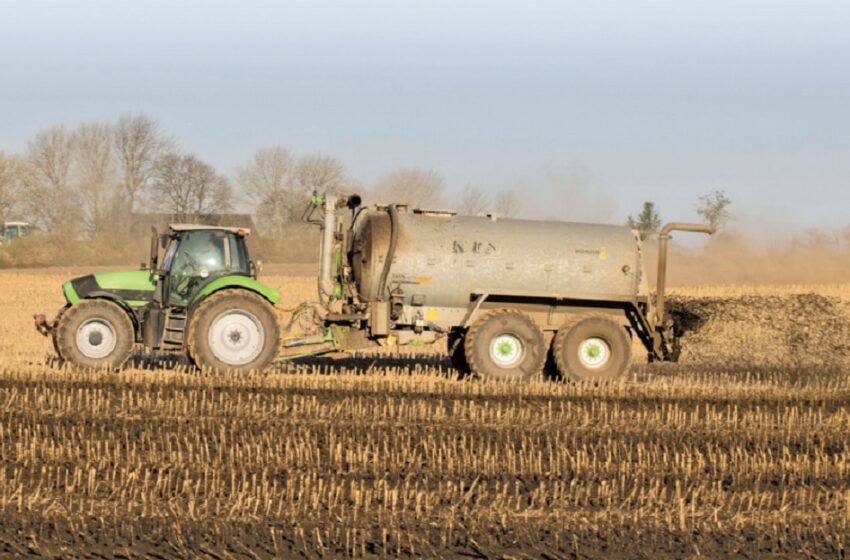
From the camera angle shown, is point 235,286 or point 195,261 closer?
point 235,286

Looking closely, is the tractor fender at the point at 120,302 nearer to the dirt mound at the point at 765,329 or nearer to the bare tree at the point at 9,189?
the dirt mound at the point at 765,329

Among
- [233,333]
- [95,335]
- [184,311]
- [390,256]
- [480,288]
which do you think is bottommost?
[95,335]

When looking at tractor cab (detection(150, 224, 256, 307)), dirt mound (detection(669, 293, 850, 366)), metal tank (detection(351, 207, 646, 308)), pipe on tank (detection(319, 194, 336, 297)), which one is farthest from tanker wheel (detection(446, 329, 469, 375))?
dirt mound (detection(669, 293, 850, 366))

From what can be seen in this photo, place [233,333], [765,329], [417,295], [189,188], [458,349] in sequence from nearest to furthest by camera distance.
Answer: [233,333] → [417,295] → [458,349] → [765,329] → [189,188]

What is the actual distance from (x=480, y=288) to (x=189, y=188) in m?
47.4

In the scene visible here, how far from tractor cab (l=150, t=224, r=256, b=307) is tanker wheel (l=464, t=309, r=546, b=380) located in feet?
10.6

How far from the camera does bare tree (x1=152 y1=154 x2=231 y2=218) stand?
194 feet

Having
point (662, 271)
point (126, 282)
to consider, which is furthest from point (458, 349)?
point (126, 282)

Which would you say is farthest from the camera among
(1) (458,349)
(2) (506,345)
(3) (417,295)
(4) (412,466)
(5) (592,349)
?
(1) (458,349)

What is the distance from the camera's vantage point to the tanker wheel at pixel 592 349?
16.2 meters

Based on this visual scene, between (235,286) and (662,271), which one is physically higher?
(662,271)

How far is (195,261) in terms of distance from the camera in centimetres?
1557

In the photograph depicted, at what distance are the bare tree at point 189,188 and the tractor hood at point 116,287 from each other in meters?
41.3

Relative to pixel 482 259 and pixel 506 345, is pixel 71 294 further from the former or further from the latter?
pixel 506 345
